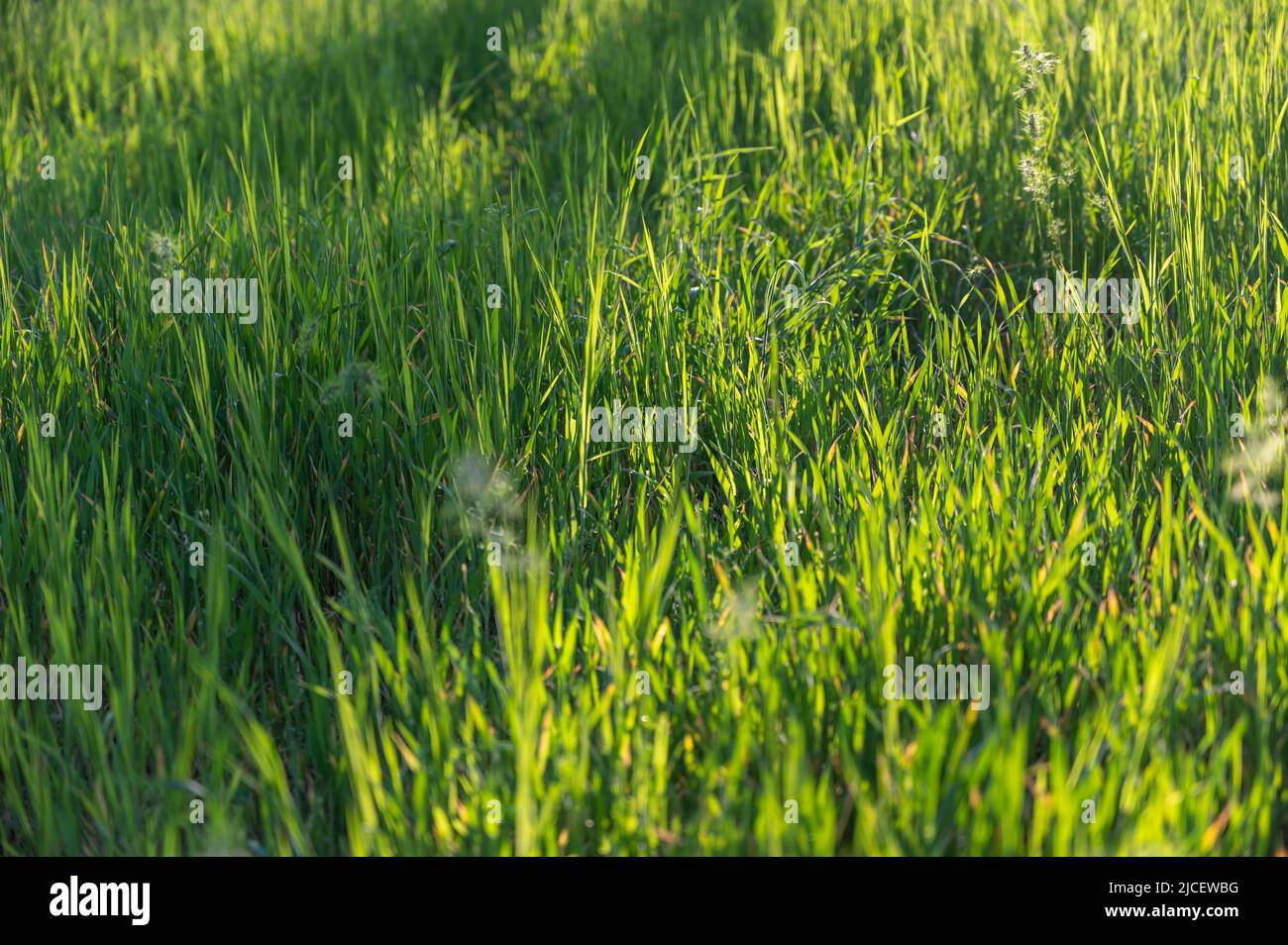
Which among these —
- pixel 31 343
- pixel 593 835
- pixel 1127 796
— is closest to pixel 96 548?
pixel 31 343

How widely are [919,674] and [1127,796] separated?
0.36 metres

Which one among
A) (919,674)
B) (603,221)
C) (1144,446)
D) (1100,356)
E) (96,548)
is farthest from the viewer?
(603,221)

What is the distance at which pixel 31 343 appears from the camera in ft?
8.11

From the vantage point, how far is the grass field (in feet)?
5.11

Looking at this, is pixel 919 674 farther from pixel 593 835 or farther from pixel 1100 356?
pixel 1100 356

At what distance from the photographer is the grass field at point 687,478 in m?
1.56

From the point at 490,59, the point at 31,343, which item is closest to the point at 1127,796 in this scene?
the point at 31,343

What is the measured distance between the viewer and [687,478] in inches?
87.0

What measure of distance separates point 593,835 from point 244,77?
12.7 ft
